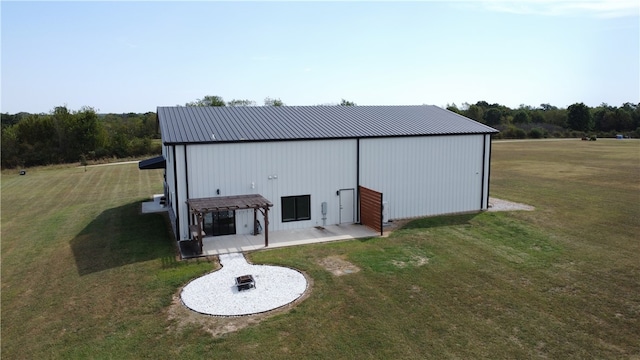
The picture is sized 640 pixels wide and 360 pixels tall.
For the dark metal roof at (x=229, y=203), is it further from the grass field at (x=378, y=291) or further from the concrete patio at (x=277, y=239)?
the grass field at (x=378, y=291)

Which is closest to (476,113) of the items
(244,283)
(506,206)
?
(506,206)

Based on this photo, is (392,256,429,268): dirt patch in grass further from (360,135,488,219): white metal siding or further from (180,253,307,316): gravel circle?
(360,135,488,219): white metal siding

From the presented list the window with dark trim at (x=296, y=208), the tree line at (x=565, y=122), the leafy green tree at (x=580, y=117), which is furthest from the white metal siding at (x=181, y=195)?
the leafy green tree at (x=580, y=117)

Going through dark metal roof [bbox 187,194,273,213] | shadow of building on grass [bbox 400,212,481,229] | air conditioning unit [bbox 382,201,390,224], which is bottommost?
shadow of building on grass [bbox 400,212,481,229]

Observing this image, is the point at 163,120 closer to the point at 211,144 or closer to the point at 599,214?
the point at 211,144

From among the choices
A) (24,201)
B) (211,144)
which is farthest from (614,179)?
(24,201)

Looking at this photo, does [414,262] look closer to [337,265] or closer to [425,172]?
[337,265]

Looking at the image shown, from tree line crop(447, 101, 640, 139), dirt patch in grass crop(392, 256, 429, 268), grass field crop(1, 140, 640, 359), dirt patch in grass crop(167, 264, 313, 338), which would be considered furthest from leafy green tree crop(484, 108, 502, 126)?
dirt patch in grass crop(167, 264, 313, 338)
